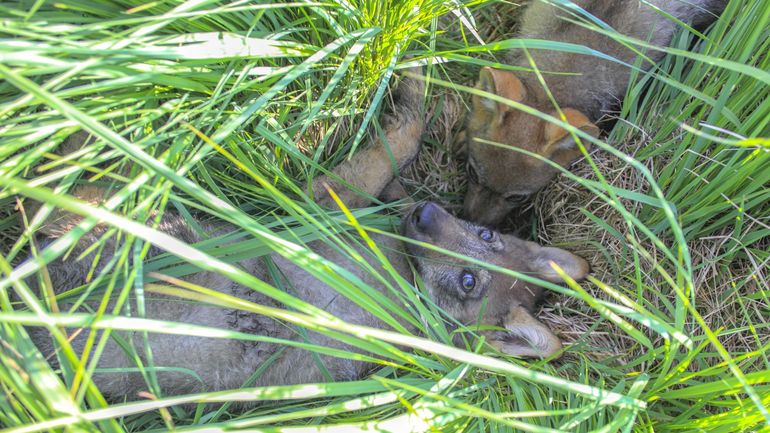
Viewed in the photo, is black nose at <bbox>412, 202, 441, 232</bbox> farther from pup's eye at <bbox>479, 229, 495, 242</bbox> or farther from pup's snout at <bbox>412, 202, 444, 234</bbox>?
pup's eye at <bbox>479, 229, 495, 242</bbox>

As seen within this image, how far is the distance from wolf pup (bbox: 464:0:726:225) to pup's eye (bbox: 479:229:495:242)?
210 mm

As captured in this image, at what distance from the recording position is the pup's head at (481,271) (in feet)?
10.1

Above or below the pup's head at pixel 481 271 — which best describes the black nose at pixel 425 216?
above

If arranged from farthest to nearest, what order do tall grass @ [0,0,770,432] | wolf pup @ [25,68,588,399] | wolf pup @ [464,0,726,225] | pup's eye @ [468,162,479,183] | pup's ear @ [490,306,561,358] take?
pup's eye @ [468,162,479,183] → wolf pup @ [464,0,726,225] → pup's ear @ [490,306,561,358] → wolf pup @ [25,68,588,399] → tall grass @ [0,0,770,432]

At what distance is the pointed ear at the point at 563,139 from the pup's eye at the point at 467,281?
811 mm

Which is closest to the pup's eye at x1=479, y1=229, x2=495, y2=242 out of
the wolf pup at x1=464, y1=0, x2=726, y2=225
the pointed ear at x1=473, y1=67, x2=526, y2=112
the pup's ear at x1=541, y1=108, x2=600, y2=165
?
the wolf pup at x1=464, y1=0, x2=726, y2=225

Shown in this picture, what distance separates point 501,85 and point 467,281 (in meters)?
1.09

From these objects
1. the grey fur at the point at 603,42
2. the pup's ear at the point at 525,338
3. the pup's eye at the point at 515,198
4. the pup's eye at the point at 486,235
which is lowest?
the pup's ear at the point at 525,338

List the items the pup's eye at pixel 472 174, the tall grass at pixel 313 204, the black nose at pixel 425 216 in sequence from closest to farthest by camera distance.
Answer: the tall grass at pixel 313 204, the black nose at pixel 425 216, the pup's eye at pixel 472 174

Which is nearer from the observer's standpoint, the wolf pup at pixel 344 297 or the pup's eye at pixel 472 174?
the wolf pup at pixel 344 297

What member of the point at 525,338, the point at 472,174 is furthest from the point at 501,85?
the point at 525,338

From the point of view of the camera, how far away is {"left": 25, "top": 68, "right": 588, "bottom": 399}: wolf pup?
2.60 metres

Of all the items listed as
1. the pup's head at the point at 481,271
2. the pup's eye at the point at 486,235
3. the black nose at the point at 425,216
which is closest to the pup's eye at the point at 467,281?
the pup's head at the point at 481,271

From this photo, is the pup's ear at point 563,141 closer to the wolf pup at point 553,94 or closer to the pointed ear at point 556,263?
the wolf pup at point 553,94
